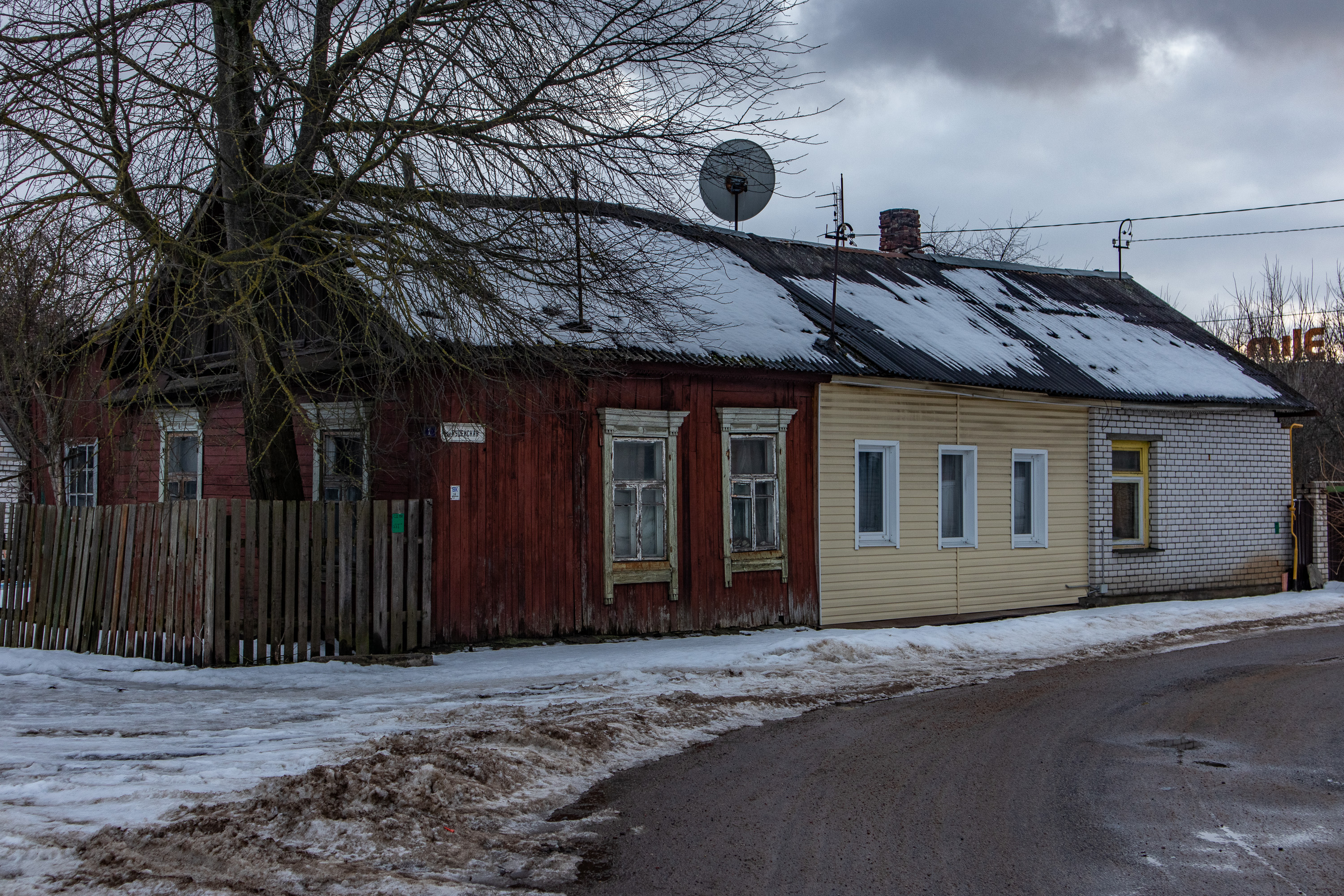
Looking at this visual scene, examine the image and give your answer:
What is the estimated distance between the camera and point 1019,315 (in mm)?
18453

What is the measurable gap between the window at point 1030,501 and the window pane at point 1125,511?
1668 millimetres

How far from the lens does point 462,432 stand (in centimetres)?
1109

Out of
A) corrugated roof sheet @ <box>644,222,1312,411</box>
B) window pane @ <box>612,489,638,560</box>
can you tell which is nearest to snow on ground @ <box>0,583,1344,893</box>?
window pane @ <box>612,489,638,560</box>

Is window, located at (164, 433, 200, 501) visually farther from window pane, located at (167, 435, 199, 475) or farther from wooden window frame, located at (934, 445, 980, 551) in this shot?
wooden window frame, located at (934, 445, 980, 551)

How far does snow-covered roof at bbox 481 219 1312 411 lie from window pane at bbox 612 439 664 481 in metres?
1.08

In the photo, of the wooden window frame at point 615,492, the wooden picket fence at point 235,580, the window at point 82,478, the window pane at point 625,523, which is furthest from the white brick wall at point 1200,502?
the window at point 82,478

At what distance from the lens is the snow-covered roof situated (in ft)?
43.5

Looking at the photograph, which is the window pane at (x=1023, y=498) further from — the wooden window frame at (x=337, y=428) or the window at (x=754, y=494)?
the wooden window frame at (x=337, y=428)

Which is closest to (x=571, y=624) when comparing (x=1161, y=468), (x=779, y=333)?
(x=779, y=333)

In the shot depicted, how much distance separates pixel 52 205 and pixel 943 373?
9.92 meters

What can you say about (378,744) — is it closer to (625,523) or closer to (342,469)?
(625,523)

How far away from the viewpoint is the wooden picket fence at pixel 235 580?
9.61 meters

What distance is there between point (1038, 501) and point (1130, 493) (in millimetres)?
2162

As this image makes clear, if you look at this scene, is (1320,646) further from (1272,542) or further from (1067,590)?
(1272,542)
